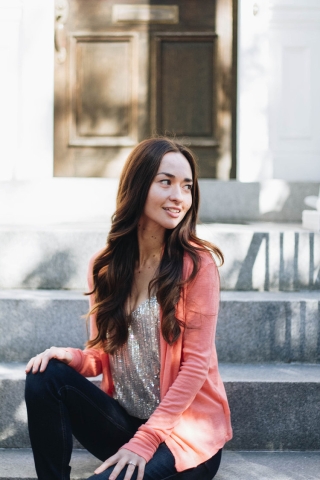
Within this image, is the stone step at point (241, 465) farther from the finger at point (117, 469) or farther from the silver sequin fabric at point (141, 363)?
the finger at point (117, 469)

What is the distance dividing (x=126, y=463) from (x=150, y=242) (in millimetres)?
724

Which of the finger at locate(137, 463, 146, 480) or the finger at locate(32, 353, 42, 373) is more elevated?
the finger at locate(32, 353, 42, 373)

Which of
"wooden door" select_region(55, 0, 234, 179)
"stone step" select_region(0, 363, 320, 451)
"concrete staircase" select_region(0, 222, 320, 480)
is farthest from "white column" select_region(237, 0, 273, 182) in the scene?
"stone step" select_region(0, 363, 320, 451)

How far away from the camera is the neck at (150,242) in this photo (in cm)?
235

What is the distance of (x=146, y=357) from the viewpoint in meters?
2.29

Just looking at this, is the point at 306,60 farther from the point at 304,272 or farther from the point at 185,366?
the point at 185,366

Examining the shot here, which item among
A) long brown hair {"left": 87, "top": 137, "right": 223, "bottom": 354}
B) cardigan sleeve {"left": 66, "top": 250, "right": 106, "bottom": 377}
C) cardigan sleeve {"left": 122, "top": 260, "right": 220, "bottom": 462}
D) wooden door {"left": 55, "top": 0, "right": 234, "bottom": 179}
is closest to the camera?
cardigan sleeve {"left": 122, "top": 260, "right": 220, "bottom": 462}

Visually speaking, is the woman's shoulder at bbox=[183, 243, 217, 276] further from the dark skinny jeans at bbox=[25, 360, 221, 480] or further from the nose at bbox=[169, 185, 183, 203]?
the dark skinny jeans at bbox=[25, 360, 221, 480]

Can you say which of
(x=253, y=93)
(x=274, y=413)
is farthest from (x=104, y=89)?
(x=274, y=413)

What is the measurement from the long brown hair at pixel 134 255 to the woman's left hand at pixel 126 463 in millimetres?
364

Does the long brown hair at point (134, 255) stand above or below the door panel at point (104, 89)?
below

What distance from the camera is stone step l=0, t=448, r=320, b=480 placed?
236 centimetres

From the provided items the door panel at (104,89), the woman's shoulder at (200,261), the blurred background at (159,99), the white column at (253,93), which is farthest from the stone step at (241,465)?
the door panel at (104,89)

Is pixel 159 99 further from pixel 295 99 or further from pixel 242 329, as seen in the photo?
pixel 242 329
